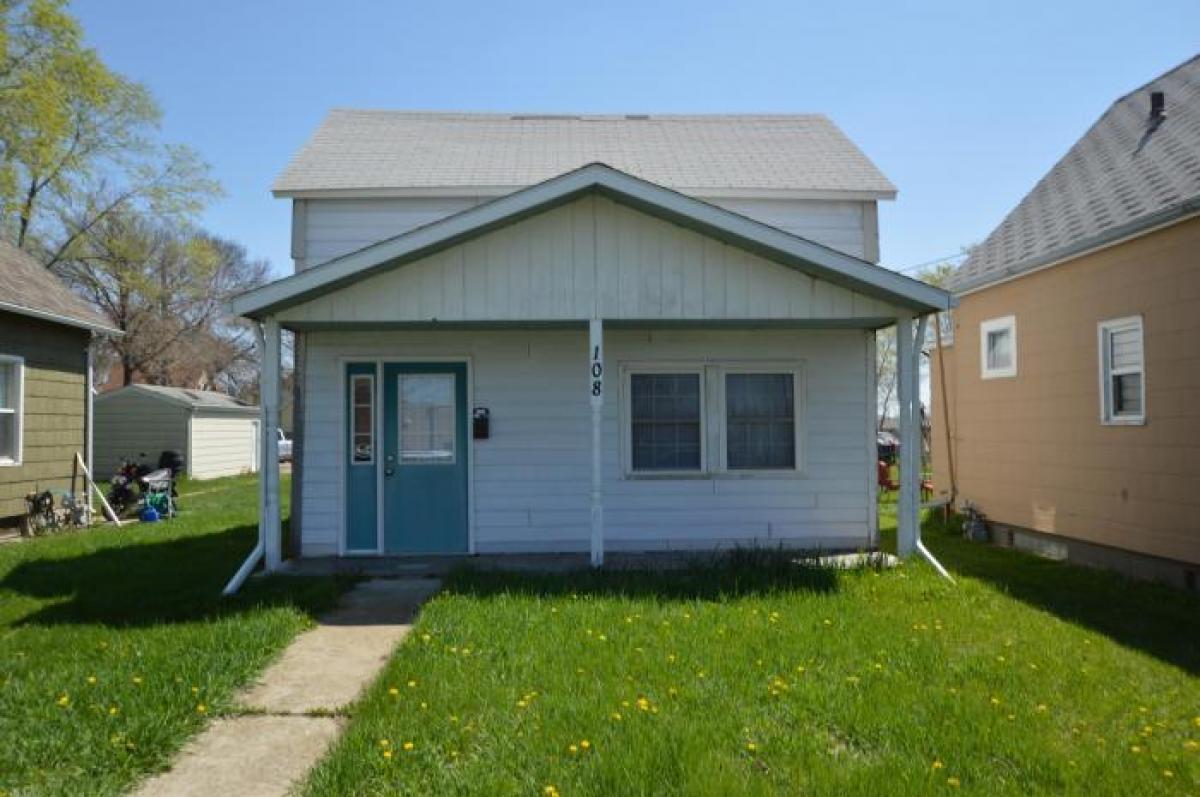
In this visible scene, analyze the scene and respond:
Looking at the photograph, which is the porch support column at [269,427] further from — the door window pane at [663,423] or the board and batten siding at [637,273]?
the door window pane at [663,423]

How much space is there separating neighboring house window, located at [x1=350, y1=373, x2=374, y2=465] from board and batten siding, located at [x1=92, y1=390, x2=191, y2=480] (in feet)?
52.6

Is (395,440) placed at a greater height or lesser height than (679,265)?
lesser

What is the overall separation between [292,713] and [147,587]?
3.95 meters

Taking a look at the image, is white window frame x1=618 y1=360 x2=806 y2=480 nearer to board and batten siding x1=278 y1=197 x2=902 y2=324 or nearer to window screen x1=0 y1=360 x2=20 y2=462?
board and batten siding x1=278 y1=197 x2=902 y2=324

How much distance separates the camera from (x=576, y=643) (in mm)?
5746

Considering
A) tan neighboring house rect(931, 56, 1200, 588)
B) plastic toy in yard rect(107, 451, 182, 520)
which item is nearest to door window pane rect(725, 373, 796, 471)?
tan neighboring house rect(931, 56, 1200, 588)

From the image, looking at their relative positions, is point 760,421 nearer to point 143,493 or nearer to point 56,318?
point 56,318

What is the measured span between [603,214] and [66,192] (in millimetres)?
22467

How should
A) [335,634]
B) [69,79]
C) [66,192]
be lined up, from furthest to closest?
[66,192] → [69,79] → [335,634]

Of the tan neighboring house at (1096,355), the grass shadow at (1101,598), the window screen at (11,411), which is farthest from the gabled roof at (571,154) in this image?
the window screen at (11,411)

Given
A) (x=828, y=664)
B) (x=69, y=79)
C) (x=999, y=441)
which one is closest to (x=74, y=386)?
(x=69, y=79)

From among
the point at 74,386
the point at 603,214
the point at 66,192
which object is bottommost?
the point at 74,386

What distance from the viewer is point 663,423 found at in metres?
9.51

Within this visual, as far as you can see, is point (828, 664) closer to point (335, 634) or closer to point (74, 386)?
point (335, 634)
